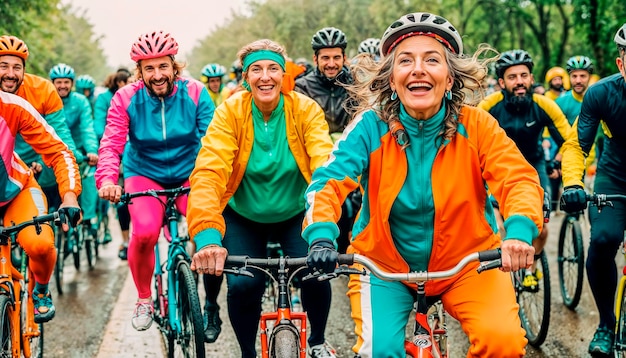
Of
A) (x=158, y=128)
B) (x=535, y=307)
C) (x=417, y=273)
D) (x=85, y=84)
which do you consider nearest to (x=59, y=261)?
(x=158, y=128)

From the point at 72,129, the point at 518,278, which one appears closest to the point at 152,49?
the point at 518,278

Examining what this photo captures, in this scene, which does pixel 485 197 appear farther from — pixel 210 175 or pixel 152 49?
pixel 152 49

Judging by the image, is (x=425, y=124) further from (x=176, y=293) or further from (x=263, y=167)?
(x=176, y=293)

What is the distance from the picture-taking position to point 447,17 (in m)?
33.8

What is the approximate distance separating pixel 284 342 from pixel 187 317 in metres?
1.88

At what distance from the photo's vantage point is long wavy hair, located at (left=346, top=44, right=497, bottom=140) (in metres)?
3.62

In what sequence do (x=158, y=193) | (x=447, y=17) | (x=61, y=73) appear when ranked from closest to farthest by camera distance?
(x=158, y=193) → (x=61, y=73) → (x=447, y=17)

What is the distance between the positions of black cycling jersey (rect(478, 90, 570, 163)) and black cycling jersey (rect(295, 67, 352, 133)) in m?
1.36

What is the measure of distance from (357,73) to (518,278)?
294 centimetres

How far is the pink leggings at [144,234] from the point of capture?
212 inches

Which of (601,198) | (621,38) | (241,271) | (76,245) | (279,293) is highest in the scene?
(621,38)

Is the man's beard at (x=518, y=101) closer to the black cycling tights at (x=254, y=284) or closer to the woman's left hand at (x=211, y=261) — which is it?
the black cycling tights at (x=254, y=284)

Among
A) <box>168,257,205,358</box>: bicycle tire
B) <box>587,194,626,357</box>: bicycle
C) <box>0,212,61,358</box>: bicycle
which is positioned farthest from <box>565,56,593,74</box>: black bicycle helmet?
<box>0,212,61,358</box>: bicycle

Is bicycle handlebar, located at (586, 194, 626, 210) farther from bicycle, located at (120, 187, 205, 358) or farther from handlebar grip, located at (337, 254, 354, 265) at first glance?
bicycle, located at (120, 187, 205, 358)
